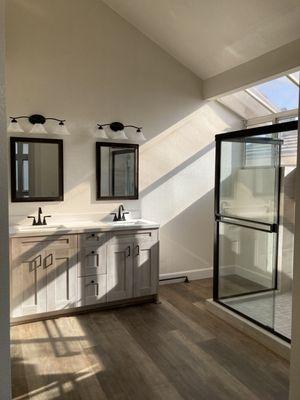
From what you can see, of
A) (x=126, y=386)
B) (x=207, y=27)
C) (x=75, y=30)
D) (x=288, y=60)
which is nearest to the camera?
(x=126, y=386)

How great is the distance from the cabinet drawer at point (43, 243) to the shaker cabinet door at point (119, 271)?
43 cm

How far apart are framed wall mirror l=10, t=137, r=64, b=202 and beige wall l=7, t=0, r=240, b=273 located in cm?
11

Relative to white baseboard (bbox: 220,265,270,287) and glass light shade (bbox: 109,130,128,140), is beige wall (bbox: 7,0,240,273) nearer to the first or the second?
glass light shade (bbox: 109,130,128,140)

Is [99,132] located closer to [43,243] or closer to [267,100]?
[43,243]

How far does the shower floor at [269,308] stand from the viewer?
10.5ft

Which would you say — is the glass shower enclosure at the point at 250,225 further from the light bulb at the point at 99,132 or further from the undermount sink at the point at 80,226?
the light bulb at the point at 99,132

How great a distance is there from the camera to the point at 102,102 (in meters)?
4.21

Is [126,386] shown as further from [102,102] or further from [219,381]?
[102,102]

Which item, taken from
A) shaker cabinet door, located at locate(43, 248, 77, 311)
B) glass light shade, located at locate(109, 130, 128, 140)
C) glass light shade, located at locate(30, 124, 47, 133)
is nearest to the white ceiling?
glass light shade, located at locate(109, 130, 128, 140)

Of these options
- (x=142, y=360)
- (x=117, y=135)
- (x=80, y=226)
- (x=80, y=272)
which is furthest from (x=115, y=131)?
(x=142, y=360)

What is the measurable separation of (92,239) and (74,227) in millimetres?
224

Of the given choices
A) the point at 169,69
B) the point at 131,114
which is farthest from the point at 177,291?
the point at 169,69

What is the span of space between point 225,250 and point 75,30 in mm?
3004

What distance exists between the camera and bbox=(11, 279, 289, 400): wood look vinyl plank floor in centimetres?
241
